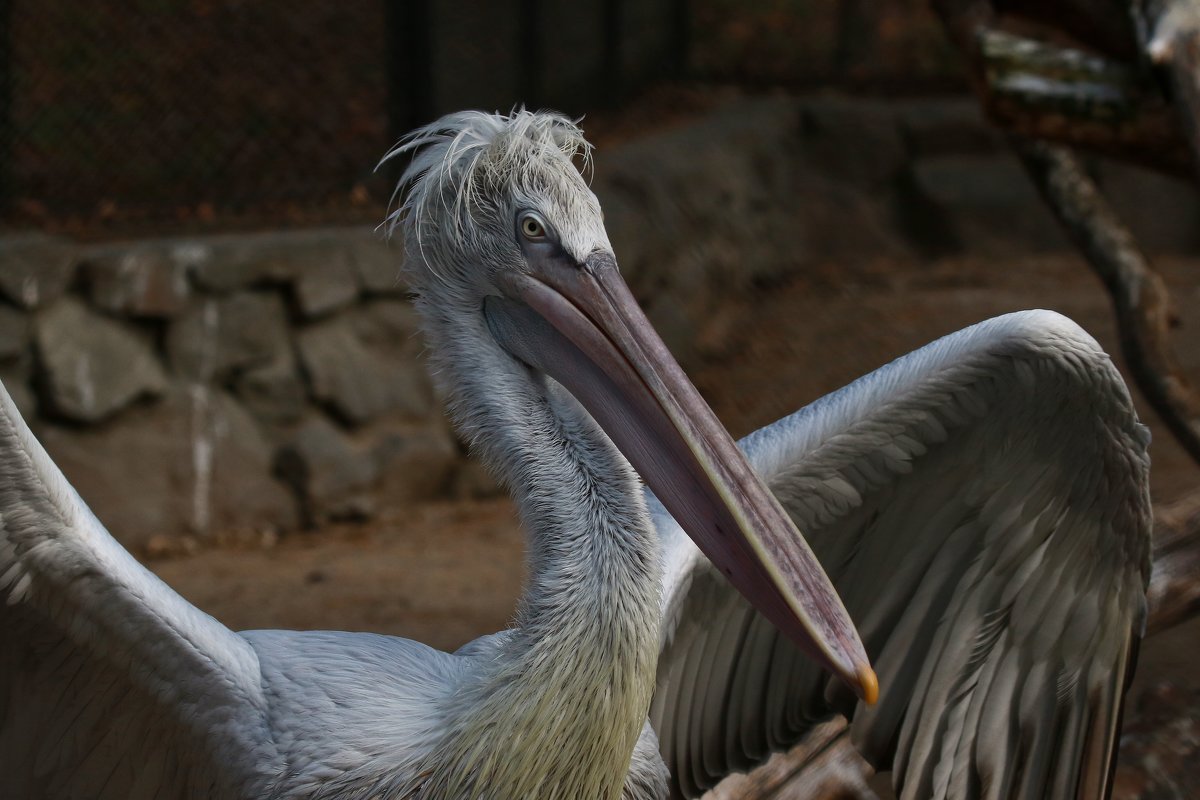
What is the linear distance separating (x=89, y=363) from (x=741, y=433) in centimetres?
278

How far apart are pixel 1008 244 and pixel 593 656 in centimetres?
701

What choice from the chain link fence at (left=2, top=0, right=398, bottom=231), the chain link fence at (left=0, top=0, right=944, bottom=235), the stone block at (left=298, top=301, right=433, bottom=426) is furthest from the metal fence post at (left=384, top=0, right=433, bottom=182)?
the stone block at (left=298, top=301, right=433, bottom=426)

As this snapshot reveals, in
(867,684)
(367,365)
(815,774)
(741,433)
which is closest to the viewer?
(867,684)

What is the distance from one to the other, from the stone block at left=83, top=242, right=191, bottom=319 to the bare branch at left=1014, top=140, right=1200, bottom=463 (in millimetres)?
3087

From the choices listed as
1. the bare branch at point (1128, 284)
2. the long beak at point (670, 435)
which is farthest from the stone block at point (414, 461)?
the long beak at point (670, 435)

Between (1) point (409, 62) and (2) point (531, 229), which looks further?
(1) point (409, 62)

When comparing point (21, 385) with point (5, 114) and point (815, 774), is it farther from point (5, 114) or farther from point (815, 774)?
point (815, 774)

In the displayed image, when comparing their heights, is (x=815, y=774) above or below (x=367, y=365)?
below

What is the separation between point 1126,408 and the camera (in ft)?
8.15

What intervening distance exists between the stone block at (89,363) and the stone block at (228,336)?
127 mm

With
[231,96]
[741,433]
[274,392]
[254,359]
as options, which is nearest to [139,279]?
[254,359]

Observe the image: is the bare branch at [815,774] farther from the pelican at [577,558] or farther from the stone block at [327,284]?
the stone block at [327,284]

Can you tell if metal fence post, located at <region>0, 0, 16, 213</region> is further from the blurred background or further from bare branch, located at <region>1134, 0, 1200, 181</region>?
bare branch, located at <region>1134, 0, 1200, 181</region>

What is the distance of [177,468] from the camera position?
17.9 ft
